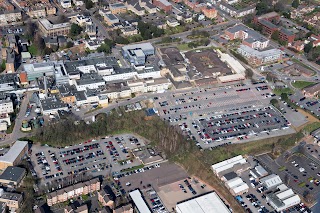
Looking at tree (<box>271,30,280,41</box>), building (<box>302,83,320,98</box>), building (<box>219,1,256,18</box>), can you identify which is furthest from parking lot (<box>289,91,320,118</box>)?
building (<box>219,1,256,18</box>)

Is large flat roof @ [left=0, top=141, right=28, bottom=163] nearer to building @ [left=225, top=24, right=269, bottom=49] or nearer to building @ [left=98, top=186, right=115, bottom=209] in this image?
building @ [left=98, top=186, right=115, bottom=209]

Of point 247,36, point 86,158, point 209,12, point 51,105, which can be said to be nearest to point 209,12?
point 209,12

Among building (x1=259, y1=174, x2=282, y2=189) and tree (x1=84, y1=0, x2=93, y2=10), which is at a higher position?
tree (x1=84, y1=0, x2=93, y2=10)

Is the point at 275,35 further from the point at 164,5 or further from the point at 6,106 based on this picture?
the point at 6,106

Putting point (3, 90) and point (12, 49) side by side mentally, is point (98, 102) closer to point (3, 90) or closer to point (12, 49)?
point (3, 90)

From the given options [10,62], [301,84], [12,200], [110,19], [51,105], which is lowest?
[12,200]

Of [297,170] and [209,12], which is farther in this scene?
[209,12]

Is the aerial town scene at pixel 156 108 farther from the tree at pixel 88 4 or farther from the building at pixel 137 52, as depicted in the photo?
the tree at pixel 88 4
